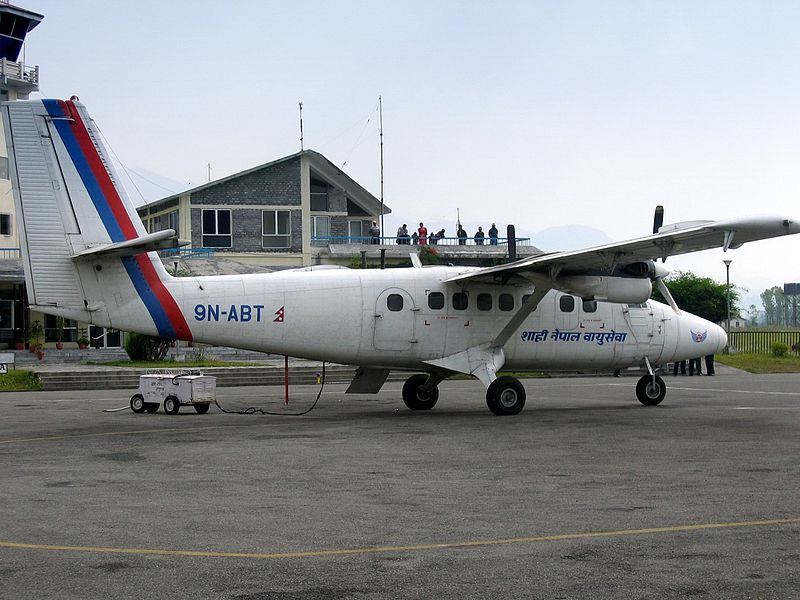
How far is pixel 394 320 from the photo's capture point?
22047 mm

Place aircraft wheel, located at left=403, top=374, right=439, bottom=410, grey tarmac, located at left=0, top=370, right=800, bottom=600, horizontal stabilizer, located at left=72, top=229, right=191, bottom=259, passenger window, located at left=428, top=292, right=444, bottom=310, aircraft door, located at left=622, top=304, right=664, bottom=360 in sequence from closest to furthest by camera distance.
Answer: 1. grey tarmac, located at left=0, top=370, right=800, bottom=600
2. horizontal stabilizer, located at left=72, top=229, right=191, bottom=259
3. passenger window, located at left=428, top=292, right=444, bottom=310
4. aircraft wheel, located at left=403, top=374, right=439, bottom=410
5. aircraft door, located at left=622, top=304, right=664, bottom=360

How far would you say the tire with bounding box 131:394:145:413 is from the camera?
2373cm

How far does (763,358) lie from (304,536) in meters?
44.1

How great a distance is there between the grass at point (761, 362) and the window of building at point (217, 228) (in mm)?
29333

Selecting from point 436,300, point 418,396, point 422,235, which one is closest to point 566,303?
point 436,300

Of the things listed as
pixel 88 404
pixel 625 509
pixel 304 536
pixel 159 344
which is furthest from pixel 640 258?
pixel 159 344

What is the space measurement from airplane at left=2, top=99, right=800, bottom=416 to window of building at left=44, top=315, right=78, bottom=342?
3457cm

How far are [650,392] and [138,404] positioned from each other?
42.2 ft

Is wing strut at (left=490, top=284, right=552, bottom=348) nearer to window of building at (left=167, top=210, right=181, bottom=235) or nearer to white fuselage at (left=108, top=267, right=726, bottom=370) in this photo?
white fuselage at (left=108, top=267, right=726, bottom=370)

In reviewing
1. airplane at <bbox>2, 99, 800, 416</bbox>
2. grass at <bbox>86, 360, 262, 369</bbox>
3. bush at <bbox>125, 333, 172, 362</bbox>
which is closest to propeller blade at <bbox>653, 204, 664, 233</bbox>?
airplane at <bbox>2, 99, 800, 416</bbox>

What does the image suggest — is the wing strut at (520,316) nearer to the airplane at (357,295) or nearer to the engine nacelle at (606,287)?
the airplane at (357,295)

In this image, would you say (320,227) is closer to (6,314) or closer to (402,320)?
(6,314)

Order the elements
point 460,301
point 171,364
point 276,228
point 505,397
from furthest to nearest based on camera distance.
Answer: point 276,228 → point 171,364 → point 460,301 → point 505,397

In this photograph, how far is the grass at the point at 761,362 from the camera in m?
43.9
